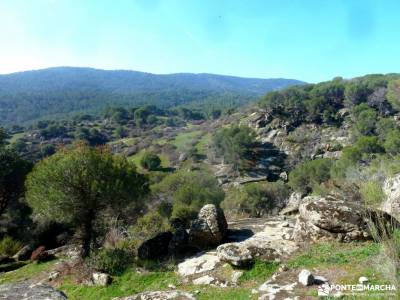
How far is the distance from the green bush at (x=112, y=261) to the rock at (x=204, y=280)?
3740 millimetres

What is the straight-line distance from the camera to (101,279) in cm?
1270

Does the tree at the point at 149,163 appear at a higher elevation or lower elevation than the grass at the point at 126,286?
lower

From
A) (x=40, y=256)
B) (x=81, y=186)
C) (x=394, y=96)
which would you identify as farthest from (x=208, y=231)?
(x=394, y=96)

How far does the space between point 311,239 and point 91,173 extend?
9340 mm

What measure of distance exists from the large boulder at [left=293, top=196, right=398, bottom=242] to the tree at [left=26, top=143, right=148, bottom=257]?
7.96 metres

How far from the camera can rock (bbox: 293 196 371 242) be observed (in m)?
11.2

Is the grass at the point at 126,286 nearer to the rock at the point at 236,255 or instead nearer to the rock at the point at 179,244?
the rock at the point at 179,244

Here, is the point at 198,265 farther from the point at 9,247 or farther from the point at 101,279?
the point at 9,247

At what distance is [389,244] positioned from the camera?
6516mm

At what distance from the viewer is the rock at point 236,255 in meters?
10.9

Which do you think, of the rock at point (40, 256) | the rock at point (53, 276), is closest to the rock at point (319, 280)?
the rock at point (53, 276)

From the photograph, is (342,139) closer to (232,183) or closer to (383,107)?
(383,107)

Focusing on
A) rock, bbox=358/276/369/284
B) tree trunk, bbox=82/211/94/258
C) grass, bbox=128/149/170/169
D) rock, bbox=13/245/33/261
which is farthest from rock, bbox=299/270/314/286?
grass, bbox=128/149/170/169

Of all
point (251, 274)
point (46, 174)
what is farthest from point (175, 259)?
point (46, 174)
